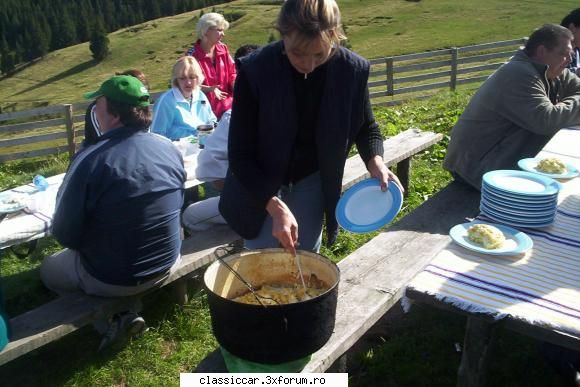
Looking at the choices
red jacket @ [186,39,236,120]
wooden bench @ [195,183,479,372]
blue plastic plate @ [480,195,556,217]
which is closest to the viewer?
wooden bench @ [195,183,479,372]

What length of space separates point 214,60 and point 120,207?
3.85 meters

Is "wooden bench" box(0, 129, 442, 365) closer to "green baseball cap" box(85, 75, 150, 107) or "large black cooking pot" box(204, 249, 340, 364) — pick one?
"green baseball cap" box(85, 75, 150, 107)

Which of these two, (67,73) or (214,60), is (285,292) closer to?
(214,60)

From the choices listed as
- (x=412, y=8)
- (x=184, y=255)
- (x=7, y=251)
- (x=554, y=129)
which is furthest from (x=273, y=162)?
(x=412, y=8)

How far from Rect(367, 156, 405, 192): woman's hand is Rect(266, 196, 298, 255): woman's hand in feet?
1.70

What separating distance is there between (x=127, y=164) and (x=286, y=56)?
1.21 m

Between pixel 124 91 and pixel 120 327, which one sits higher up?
pixel 124 91

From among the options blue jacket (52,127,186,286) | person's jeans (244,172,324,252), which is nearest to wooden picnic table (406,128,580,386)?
person's jeans (244,172,324,252)

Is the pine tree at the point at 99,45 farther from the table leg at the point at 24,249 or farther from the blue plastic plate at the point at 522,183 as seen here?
the blue plastic plate at the point at 522,183

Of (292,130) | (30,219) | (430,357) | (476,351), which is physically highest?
(292,130)

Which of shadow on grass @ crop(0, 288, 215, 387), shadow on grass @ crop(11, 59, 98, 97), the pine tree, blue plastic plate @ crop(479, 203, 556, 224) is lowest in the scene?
shadow on grass @ crop(11, 59, 98, 97)

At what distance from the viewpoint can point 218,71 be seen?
6.50m

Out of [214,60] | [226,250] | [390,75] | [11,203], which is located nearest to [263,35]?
[390,75]

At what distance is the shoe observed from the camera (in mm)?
3371
